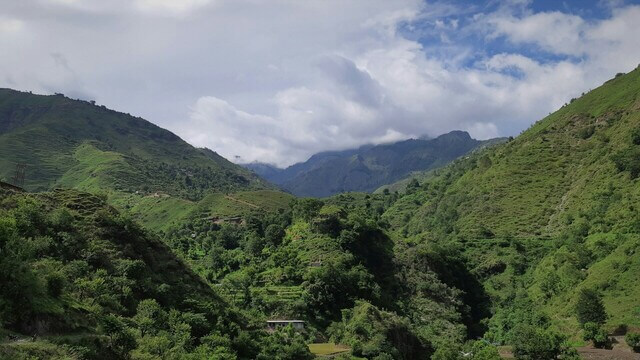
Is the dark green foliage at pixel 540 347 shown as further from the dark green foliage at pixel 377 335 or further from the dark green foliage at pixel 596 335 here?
the dark green foliage at pixel 377 335

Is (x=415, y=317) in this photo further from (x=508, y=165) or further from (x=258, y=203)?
(x=258, y=203)

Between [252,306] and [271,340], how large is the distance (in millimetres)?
22513

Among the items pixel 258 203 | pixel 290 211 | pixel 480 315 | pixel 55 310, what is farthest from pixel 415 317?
pixel 258 203

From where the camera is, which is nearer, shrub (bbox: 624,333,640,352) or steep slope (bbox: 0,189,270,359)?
steep slope (bbox: 0,189,270,359)

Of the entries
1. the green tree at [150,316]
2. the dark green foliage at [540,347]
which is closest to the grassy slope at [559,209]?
the dark green foliage at [540,347]

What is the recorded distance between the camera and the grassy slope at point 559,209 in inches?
3927

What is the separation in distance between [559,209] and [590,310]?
5965 centimetres

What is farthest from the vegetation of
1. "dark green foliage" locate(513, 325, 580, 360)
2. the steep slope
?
"dark green foliage" locate(513, 325, 580, 360)

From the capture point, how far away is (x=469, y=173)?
7426 inches

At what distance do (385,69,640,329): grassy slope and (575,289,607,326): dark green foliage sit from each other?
217cm

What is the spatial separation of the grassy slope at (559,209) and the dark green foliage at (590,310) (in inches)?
85.4

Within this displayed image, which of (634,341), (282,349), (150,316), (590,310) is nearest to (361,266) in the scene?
(590,310)

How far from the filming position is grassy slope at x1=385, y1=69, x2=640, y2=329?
99.8 meters

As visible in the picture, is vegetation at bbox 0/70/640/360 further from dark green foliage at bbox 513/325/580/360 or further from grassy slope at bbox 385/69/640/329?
grassy slope at bbox 385/69/640/329
